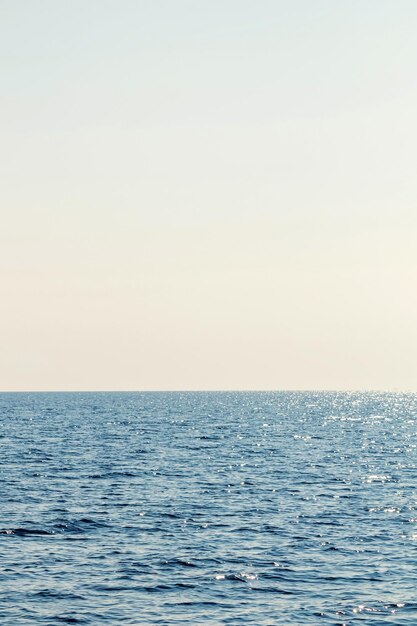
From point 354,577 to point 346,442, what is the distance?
3360 inches

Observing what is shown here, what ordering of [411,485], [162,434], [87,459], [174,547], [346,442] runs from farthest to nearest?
[162,434] < [346,442] < [87,459] < [411,485] < [174,547]

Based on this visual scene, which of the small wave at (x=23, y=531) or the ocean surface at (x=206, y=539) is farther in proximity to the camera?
the small wave at (x=23, y=531)

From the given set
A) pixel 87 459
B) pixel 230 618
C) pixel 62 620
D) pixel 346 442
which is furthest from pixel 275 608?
pixel 346 442

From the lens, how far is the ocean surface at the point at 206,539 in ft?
116

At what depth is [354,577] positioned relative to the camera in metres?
40.3

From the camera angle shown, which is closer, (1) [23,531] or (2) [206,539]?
(2) [206,539]

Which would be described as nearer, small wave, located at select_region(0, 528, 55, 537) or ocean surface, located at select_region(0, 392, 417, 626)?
ocean surface, located at select_region(0, 392, 417, 626)

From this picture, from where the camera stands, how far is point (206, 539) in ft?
158

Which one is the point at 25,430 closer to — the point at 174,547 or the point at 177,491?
the point at 177,491

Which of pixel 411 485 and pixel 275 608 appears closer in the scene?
pixel 275 608

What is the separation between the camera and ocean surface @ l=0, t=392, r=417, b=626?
3547cm

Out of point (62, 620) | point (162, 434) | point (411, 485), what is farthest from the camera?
point (162, 434)

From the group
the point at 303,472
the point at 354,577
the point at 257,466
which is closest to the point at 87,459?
the point at 257,466

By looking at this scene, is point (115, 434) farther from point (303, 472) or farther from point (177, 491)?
point (177, 491)
